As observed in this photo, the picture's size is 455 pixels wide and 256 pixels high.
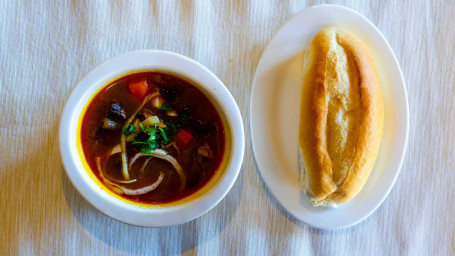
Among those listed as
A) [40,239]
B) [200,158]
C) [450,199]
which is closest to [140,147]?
[200,158]

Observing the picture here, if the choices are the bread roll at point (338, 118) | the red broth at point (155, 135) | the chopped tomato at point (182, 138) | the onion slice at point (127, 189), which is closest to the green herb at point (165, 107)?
the red broth at point (155, 135)

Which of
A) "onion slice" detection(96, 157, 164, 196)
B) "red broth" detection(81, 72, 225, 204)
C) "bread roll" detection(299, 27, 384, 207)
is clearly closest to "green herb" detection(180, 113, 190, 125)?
"red broth" detection(81, 72, 225, 204)

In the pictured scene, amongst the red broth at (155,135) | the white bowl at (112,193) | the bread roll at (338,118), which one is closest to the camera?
the white bowl at (112,193)

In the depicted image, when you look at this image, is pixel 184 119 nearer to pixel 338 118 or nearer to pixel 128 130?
pixel 128 130

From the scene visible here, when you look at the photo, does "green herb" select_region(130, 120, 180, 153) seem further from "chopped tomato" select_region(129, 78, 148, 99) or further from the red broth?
"chopped tomato" select_region(129, 78, 148, 99)

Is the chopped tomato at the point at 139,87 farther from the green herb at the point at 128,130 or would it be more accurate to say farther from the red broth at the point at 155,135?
the green herb at the point at 128,130

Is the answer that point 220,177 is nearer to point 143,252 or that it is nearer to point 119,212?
point 119,212

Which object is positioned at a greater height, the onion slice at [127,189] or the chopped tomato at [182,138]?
the chopped tomato at [182,138]
